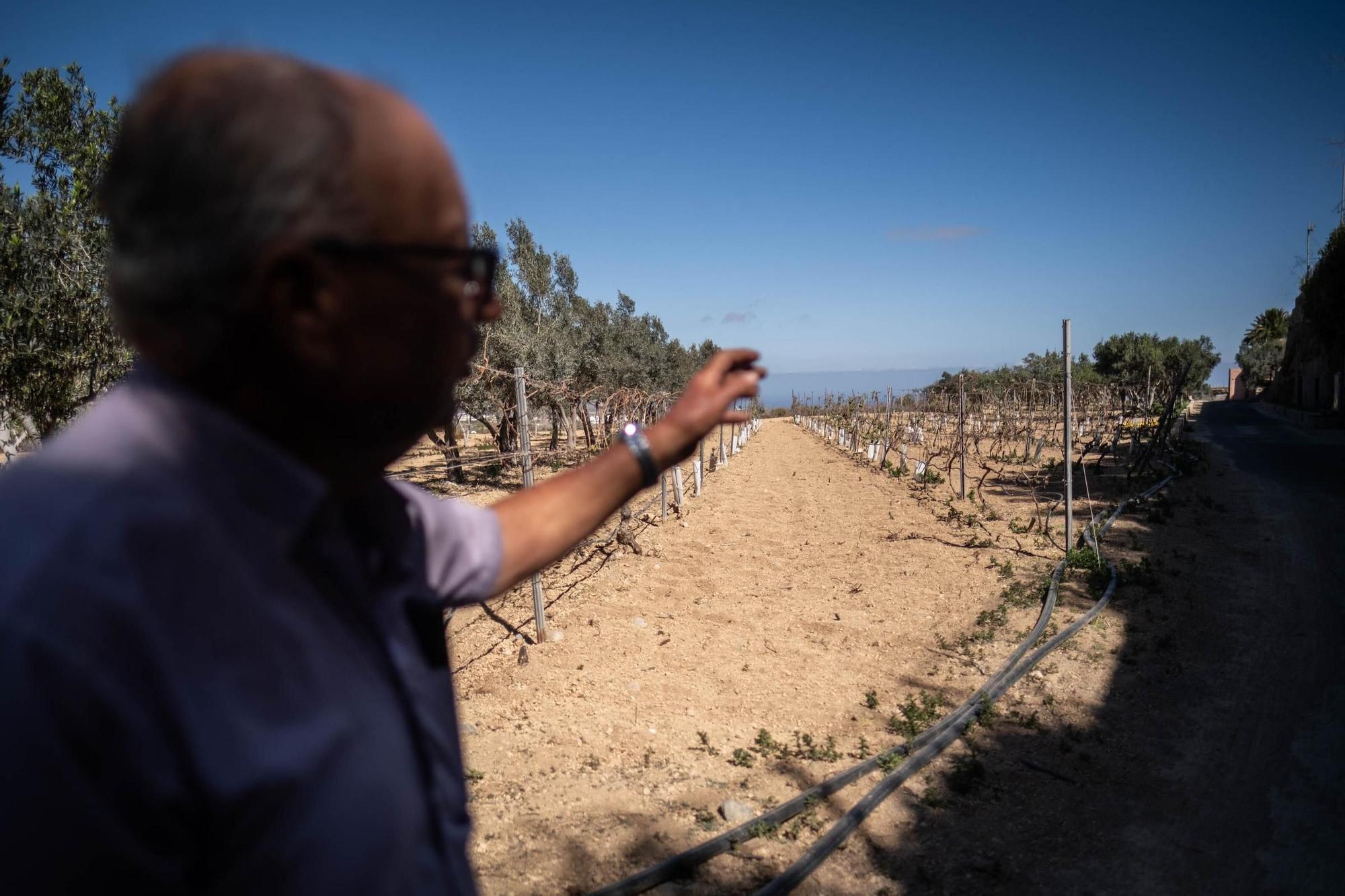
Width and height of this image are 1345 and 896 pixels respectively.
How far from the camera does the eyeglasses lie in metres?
0.55

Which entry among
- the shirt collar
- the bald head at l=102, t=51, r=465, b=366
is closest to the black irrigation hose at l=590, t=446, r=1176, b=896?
the shirt collar

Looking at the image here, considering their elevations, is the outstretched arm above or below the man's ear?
below

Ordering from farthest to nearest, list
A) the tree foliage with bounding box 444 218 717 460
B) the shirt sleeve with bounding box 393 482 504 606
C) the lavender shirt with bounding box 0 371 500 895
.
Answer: the tree foliage with bounding box 444 218 717 460
the shirt sleeve with bounding box 393 482 504 606
the lavender shirt with bounding box 0 371 500 895

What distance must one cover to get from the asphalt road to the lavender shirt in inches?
147

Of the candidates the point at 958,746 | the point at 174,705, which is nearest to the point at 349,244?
the point at 174,705

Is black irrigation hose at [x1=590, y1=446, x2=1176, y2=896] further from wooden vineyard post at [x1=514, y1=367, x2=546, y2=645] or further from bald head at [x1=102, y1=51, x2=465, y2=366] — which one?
bald head at [x1=102, y1=51, x2=465, y2=366]

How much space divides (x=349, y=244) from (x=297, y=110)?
4.1 inches

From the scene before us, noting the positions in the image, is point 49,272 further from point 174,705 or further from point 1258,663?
point 1258,663

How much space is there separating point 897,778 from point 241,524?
3.79 m

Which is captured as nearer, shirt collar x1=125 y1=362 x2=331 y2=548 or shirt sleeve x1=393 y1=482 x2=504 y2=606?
shirt collar x1=125 y1=362 x2=331 y2=548

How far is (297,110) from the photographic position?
1.79 feet

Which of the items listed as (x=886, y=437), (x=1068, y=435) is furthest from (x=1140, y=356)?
(x=1068, y=435)

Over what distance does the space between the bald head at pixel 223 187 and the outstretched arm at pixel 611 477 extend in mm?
Result: 515

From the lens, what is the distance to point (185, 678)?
1.55ft
